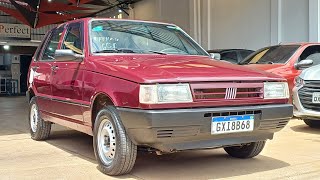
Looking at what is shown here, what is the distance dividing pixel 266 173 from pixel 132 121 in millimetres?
1501

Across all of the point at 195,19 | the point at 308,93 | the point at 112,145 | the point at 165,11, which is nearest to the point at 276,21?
the point at 195,19

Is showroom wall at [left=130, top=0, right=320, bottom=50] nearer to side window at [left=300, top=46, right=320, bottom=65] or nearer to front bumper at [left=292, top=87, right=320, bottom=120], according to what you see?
side window at [left=300, top=46, right=320, bottom=65]

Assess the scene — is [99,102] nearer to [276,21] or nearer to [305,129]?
[305,129]

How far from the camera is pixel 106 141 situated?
14.0 feet

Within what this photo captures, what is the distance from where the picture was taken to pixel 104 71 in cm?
416

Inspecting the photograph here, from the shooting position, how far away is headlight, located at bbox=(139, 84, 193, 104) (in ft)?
11.8

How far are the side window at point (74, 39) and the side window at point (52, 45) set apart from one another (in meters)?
0.34

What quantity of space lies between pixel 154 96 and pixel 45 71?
2.63 m

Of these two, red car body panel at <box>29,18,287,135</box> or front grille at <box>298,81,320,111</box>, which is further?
front grille at <box>298,81,320,111</box>

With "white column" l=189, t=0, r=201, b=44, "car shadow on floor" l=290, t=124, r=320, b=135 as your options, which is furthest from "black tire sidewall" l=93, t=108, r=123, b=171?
"white column" l=189, t=0, r=201, b=44

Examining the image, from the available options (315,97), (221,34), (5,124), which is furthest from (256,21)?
(5,124)

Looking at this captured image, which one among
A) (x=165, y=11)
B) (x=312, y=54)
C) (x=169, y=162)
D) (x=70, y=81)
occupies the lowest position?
(x=169, y=162)

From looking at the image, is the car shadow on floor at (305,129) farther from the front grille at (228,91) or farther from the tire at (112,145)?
the tire at (112,145)

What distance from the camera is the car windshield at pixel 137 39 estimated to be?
15.6ft
